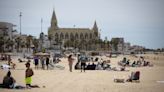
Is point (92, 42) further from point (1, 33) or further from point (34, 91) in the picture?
point (34, 91)

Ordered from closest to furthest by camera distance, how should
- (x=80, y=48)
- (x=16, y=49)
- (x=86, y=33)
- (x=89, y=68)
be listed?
(x=89, y=68) → (x=16, y=49) → (x=80, y=48) → (x=86, y=33)

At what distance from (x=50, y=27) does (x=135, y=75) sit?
180179 millimetres

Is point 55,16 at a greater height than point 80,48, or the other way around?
point 55,16

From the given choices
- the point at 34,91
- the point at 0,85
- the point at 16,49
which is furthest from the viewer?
the point at 16,49

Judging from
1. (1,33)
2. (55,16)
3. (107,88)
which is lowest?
(107,88)

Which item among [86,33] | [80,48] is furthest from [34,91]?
[86,33]

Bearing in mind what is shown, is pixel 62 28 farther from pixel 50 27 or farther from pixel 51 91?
pixel 51 91

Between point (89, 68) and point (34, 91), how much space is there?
16.2 metres

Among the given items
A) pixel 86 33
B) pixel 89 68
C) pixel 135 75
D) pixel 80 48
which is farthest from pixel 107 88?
pixel 86 33

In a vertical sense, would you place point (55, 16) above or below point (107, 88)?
above

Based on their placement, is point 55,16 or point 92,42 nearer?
point 92,42

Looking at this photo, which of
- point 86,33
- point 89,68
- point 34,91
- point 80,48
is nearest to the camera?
point 34,91

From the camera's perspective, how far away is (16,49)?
371ft

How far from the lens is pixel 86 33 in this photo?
195 m
